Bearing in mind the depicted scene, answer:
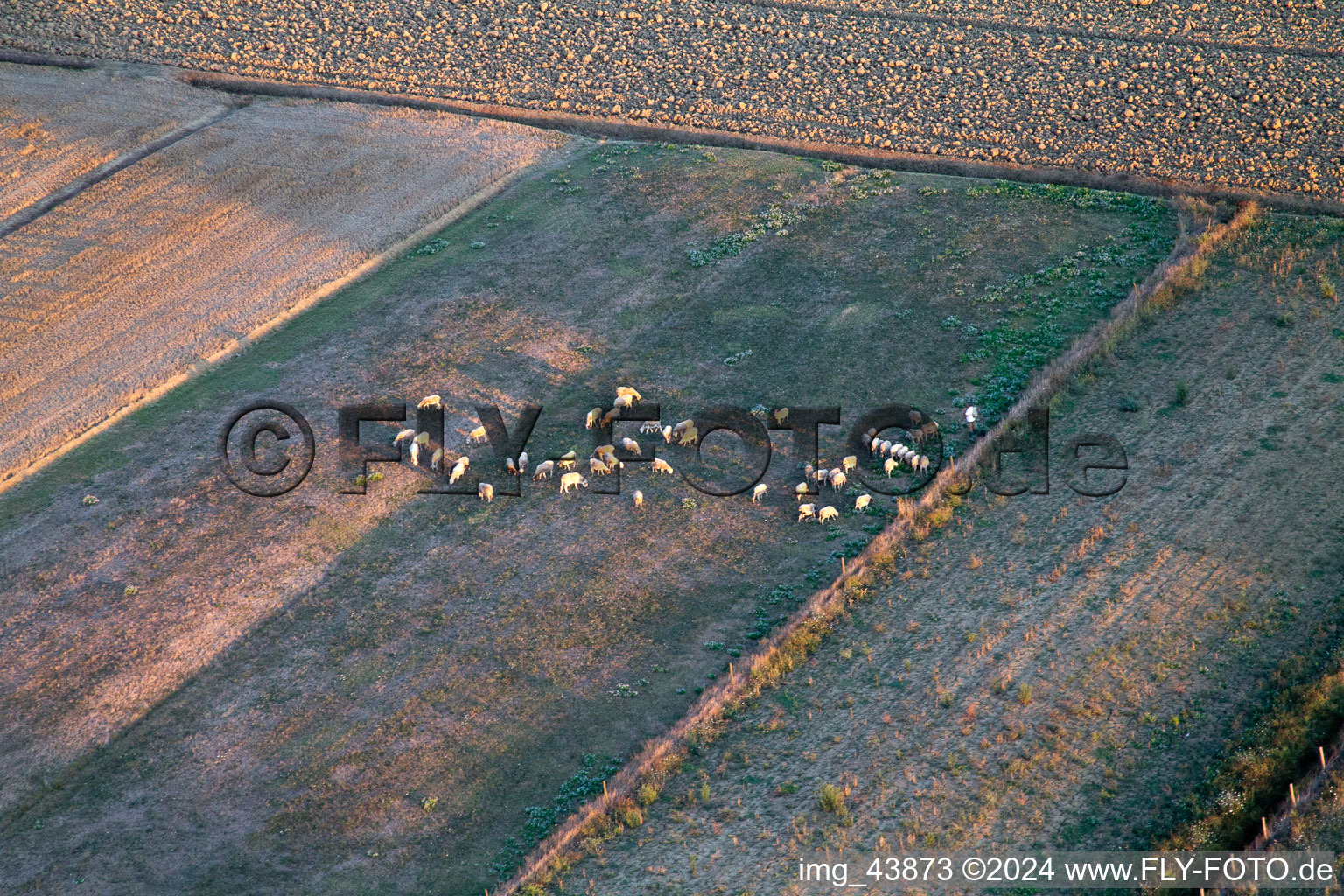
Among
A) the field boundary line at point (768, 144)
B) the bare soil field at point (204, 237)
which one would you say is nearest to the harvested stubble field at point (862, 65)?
the field boundary line at point (768, 144)

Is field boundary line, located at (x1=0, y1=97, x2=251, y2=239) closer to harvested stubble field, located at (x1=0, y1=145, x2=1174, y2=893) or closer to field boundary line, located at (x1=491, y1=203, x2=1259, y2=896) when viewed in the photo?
harvested stubble field, located at (x1=0, y1=145, x2=1174, y2=893)

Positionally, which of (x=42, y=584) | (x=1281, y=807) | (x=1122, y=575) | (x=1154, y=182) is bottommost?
(x=42, y=584)

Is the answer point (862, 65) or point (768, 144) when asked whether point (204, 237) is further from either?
point (862, 65)

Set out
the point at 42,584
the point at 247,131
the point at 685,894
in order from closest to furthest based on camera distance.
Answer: the point at 685,894, the point at 42,584, the point at 247,131

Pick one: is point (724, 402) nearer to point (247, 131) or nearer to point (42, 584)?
point (42, 584)

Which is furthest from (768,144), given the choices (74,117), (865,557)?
(74,117)

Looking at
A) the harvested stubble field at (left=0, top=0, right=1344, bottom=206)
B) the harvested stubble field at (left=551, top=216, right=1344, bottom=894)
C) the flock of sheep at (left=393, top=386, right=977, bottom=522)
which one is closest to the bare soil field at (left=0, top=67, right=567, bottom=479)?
the harvested stubble field at (left=0, top=0, right=1344, bottom=206)

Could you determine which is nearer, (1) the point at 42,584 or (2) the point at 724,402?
(1) the point at 42,584

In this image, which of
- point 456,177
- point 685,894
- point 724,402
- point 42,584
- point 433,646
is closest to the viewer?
point 685,894

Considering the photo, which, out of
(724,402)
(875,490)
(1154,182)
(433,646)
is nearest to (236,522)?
(433,646)
